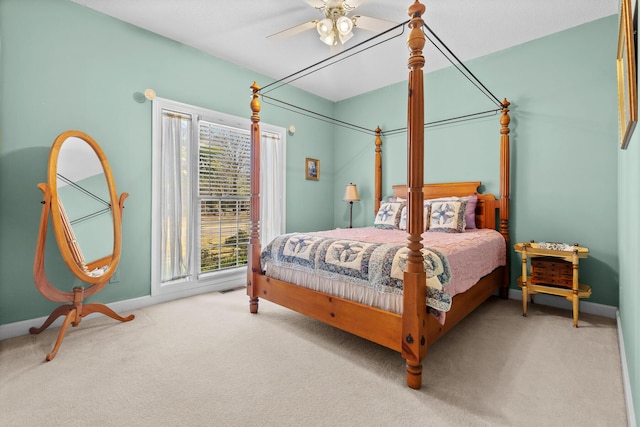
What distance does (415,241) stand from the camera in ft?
5.63

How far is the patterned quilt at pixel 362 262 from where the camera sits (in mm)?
1791

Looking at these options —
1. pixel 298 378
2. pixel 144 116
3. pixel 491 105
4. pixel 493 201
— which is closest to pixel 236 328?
pixel 298 378

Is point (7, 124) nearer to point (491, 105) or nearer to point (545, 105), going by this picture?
point (491, 105)

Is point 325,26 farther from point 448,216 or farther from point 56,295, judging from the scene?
point 56,295

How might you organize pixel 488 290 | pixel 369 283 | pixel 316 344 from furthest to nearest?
pixel 488 290, pixel 316 344, pixel 369 283

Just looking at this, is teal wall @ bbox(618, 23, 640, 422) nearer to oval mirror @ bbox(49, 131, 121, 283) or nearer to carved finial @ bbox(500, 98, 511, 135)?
carved finial @ bbox(500, 98, 511, 135)

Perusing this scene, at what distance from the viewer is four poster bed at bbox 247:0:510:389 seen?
67.2 inches

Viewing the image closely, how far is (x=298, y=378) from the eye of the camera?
5.89 feet

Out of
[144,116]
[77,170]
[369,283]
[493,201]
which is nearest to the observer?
→ [369,283]

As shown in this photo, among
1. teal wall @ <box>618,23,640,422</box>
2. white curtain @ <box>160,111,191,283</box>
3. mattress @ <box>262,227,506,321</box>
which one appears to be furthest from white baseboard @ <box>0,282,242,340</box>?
teal wall @ <box>618,23,640,422</box>

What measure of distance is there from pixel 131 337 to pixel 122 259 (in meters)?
0.90

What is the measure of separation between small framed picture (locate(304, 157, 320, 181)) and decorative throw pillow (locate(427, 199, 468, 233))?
2022 mm

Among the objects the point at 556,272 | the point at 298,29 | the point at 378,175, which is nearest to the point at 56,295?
the point at 298,29

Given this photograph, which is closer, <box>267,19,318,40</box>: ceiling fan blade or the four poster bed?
the four poster bed
